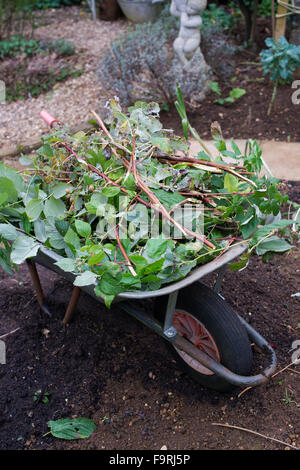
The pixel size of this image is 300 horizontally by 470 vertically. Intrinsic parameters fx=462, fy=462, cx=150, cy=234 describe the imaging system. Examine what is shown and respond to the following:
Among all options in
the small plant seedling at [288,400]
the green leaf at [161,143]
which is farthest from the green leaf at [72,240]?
the small plant seedling at [288,400]

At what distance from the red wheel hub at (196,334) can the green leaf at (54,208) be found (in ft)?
1.93

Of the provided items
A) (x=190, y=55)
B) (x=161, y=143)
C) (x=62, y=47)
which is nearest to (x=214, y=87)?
(x=190, y=55)

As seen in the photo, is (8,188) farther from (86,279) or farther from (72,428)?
(72,428)

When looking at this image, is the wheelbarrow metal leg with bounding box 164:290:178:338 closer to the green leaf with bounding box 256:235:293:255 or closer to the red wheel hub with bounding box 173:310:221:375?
the red wheel hub with bounding box 173:310:221:375

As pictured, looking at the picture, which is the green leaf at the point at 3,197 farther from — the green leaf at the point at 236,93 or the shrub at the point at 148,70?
the green leaf at the point at 236,93

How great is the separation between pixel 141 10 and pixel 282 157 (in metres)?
3.23

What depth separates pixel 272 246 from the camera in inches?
63.3

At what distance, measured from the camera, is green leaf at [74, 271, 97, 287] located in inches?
54.7

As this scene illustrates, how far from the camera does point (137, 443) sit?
Result: 1.81m

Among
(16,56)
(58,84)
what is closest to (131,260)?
(58,84)

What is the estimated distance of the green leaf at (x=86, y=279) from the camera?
1.39 m

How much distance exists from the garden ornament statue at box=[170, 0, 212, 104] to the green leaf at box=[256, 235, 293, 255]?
2.65 metres

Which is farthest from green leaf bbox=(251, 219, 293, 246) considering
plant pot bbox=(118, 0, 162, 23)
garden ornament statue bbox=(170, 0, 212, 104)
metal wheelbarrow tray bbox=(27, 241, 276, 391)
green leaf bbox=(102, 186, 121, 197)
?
plant pot bbox=(118, 0, 162, 23)

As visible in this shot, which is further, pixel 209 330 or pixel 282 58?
pixel 282 58
